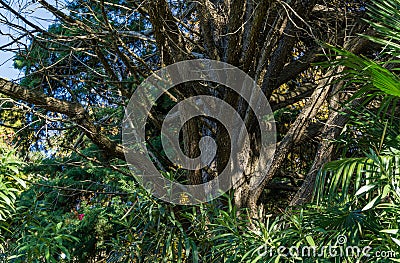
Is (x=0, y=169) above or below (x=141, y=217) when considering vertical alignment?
above

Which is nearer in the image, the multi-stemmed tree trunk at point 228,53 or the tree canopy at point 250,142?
the tree canopy at point 250,142

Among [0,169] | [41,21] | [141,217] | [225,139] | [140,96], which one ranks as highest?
[41,21]

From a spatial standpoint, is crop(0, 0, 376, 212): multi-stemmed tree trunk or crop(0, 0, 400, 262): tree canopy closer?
crop(0, 0, 400, 262): tree canopy

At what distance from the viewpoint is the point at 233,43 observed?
12.4ft

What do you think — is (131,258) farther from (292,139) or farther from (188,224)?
(292,139)

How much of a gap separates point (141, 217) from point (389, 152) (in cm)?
158

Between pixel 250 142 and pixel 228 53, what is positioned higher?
pixel 228 53

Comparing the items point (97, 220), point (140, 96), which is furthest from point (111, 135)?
point (140, 96)

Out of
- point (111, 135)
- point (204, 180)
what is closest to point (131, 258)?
point (204, 180)

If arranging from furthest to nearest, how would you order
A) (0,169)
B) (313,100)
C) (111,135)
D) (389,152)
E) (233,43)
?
(111,135) → (233,43) → (313,100) → (0,169) → (389,152)

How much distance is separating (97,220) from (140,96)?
167cm

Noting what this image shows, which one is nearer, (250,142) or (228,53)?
(228,53)

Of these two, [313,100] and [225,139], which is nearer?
[313,100]

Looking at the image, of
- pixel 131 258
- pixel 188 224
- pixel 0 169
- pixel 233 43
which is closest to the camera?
pixel 0 169
